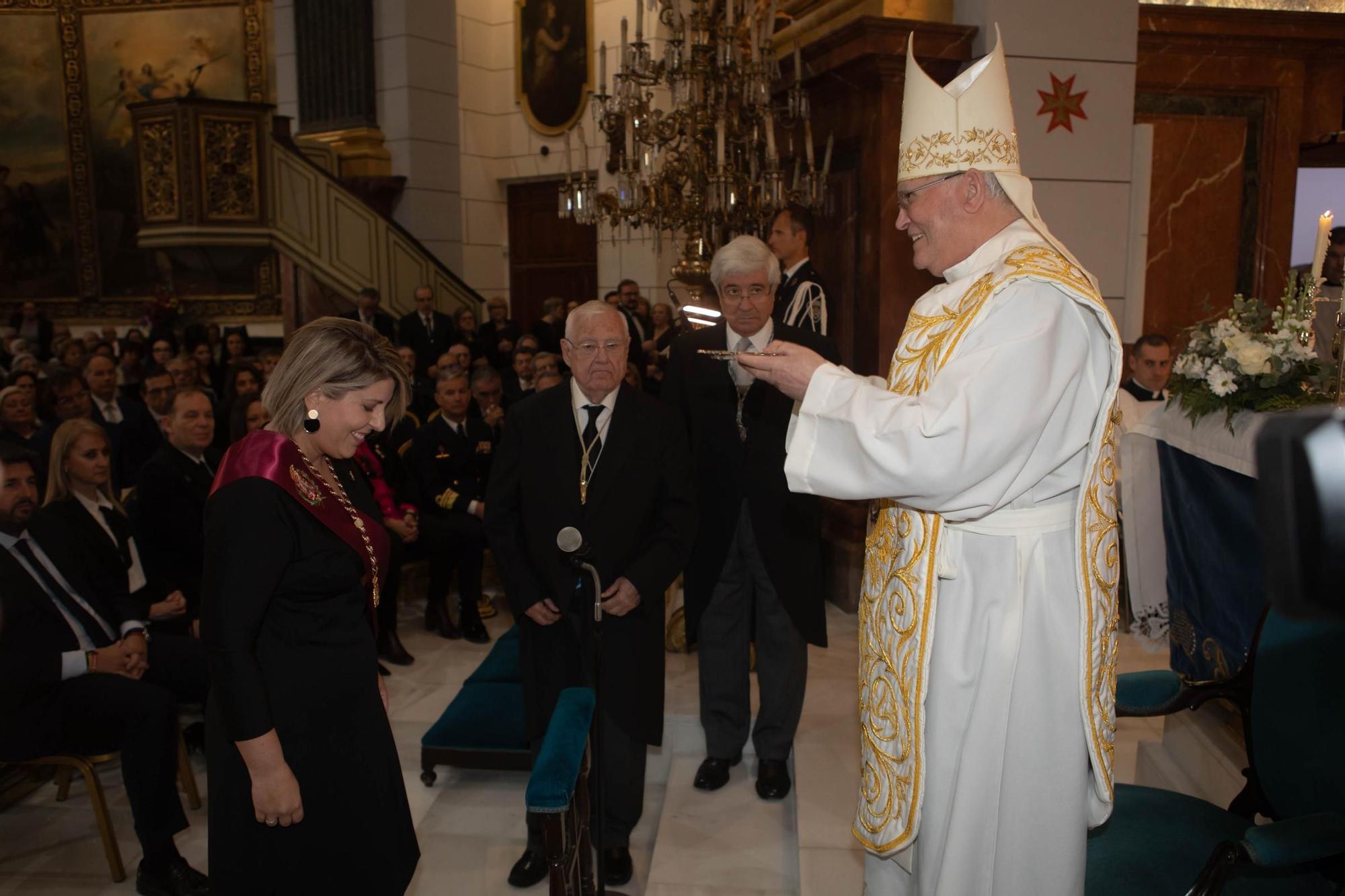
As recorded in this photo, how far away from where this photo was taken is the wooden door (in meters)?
13.4

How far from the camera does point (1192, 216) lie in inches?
229

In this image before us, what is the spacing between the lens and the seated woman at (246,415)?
493 cm

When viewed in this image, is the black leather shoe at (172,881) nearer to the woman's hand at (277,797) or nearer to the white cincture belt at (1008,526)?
the woman's hand at (277,797)

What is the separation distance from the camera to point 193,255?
39.5ft

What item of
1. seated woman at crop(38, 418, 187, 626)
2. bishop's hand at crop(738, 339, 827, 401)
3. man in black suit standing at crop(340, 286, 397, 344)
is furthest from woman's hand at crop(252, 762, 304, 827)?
man in black suit standing at crop(340, 286, 397, 344)

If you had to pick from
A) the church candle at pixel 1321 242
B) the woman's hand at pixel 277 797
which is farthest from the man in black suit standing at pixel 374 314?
the church candle at pixel 1321 242

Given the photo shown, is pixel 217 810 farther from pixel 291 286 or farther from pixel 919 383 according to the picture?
pixel 291 286

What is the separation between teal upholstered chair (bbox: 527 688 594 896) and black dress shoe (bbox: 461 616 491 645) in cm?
310

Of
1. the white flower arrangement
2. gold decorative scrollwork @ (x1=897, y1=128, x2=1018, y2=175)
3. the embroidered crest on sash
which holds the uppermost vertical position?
gold decorative scrollwork @ (x1=897, y1=128, x2=1018, y2=175)

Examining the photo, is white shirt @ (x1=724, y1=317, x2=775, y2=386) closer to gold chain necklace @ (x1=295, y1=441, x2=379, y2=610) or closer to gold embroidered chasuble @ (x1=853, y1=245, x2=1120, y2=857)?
gold embroidered chasuble @ (x1=853, y1=245, x2=1120, y2=857)

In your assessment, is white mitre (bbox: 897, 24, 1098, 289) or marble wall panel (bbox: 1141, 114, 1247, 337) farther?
marble wall panel (bbox: 1141, 114, 1247, 337)

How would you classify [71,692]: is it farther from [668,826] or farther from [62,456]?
[668,826]

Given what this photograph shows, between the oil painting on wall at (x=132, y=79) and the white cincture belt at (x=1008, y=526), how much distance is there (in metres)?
14.6

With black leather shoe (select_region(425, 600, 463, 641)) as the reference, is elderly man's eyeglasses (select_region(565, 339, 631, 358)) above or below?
above
